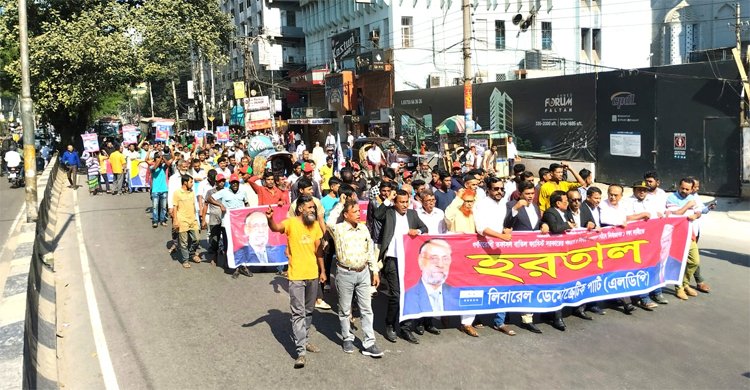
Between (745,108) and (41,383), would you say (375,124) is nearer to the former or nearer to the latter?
(745,108)

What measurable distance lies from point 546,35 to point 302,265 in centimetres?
3703

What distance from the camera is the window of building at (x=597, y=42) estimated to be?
41966 mm

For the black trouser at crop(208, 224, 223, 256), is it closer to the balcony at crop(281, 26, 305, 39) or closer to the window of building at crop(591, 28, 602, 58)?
the window of building at crop(591, 28, 602, 58)

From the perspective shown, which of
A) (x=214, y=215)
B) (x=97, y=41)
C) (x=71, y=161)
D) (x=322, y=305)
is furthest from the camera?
(x=97, y=41)

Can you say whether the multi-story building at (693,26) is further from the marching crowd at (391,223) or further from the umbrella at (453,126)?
the marching crowd at (391,223)

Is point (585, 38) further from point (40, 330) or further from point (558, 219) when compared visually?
point (40, 330)

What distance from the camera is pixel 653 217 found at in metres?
8.20

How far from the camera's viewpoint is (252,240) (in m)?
10.2

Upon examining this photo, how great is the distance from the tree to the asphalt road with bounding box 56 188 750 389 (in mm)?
20494

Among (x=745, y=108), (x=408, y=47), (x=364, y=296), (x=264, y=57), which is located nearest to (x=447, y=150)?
(x=745, y=108)

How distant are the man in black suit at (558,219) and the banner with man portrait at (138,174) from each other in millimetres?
16676

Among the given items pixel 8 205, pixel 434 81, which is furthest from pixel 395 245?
pixel 434 81

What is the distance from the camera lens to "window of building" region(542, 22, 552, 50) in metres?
39.8

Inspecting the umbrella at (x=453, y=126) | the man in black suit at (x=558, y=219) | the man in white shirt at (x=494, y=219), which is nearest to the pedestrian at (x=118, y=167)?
the umbrella at (x=453, y=126)
